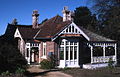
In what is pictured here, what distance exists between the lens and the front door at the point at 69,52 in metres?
26.4

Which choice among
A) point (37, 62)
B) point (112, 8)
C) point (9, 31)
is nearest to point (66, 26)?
point (112, 8)

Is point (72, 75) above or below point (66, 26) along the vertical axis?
below

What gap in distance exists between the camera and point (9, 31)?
3606 centimetres

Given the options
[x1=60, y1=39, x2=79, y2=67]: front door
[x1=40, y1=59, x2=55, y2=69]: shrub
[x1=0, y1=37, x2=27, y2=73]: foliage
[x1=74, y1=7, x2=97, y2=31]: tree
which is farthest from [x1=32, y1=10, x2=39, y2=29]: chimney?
[x1=74, y1=7, x2=97, y2=31]: tree

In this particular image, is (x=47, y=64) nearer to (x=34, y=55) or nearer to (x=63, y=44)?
(x=63, y=44)

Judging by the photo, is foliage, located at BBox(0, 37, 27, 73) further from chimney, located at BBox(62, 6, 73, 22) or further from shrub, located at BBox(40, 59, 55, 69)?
chimney, located at BBox(62, 6, 73, 22)

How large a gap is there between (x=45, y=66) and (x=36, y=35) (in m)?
6.24

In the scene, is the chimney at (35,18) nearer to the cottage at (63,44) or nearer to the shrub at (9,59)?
the cottage at (63,44)

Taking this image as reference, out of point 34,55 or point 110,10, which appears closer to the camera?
point 110,10

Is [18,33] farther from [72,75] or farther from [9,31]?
[72,75]

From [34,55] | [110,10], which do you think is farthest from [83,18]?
[110,10]

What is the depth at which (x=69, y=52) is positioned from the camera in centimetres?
2659

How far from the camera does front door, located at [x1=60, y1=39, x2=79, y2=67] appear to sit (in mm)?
26438

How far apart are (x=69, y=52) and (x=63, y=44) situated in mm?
1119
